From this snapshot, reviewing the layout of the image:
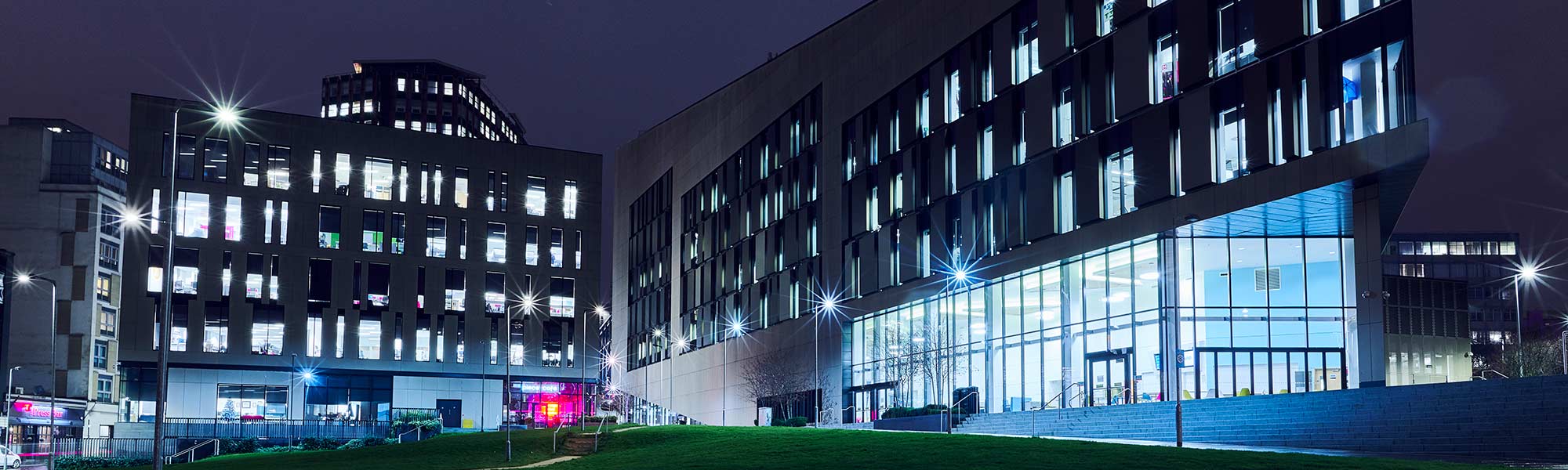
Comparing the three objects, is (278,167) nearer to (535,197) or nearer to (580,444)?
(535,197)

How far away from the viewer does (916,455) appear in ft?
107

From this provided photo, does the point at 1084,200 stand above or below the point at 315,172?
below

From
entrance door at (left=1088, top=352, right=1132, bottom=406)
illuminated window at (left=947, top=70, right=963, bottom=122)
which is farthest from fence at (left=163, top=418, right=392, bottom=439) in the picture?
entrance door at (left=1088, top=352, right=1132, bottom=406)

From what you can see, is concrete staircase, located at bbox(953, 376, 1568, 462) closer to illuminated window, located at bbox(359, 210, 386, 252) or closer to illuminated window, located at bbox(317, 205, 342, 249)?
illuminated window, located at bbox(359, 210, 386, 252)

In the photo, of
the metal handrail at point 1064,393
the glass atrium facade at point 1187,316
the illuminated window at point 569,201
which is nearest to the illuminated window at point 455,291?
the illuminated window at point 569,201

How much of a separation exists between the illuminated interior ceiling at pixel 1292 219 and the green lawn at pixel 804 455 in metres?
13.9

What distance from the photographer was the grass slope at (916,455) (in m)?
27.6

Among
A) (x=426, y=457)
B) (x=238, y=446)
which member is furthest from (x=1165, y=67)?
(x=238, y=446)

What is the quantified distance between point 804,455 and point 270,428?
74804 millimetres

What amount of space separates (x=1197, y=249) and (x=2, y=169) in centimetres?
9128

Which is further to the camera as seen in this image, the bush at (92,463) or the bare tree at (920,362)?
the bush at (92,463)

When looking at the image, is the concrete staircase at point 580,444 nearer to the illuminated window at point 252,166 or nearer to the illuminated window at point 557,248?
the illuminated window at point 252,166

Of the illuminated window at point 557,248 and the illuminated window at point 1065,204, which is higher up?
the illuminated window at point 557,248

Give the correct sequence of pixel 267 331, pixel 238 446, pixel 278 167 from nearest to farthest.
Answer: pixel 238 446, pixel 267 331, pixel 278 167
